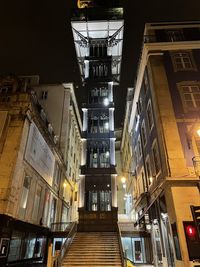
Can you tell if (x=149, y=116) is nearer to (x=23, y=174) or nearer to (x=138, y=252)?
(x=23, y=174)

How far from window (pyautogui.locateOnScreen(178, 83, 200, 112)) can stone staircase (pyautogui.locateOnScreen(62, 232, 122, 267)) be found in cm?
1244

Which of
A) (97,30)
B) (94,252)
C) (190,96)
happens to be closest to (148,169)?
(190,96)

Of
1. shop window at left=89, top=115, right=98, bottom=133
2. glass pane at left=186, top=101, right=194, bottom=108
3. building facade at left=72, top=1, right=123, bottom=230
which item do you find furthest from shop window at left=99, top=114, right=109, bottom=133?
glass pane at left=186, top=101, right=194, bottom=108

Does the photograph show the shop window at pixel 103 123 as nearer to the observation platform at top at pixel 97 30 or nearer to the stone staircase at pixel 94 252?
the observation platform at top at pixel 97 30

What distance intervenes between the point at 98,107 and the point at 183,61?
14086 millimetres

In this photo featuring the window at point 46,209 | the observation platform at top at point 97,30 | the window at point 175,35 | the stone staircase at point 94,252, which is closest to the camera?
the stone staircase at point 94,252

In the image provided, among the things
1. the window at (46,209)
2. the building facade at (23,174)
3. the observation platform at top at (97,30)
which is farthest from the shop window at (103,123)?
the window at (46,209)

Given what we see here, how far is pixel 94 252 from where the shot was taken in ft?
48.6

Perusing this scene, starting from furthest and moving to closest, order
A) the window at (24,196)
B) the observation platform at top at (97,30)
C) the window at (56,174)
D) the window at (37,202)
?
the observation platform at top at (97,30) → the window at (56,174) → the window at (37,202) → the window at (24,196)

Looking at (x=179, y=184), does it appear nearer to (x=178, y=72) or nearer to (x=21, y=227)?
(x=178, y=72)

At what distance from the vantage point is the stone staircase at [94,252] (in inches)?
527

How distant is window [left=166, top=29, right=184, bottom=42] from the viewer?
20.6 metres

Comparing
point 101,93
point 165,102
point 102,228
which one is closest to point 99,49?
point 101,93

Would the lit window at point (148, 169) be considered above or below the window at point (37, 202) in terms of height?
above
